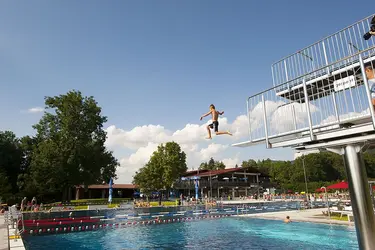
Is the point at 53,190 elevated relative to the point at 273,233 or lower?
elevated

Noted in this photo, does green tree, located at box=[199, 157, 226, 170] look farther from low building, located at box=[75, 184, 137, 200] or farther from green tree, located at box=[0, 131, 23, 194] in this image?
green tree, located at box=[0, 131, 23, 194]

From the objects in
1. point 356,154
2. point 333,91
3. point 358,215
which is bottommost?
point 358,215

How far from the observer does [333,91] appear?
5965 millimetres

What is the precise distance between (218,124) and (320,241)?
9.76 m

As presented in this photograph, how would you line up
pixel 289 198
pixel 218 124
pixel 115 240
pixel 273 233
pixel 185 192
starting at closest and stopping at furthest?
pixel 218 124 → pixel 115 240 → pixel 273 233 → pixel 289 198 → pixel 185 192

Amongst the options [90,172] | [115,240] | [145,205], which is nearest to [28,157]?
[90,172]

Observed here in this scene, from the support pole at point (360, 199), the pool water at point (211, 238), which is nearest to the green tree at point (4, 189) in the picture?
the pool water at point (211, 238)

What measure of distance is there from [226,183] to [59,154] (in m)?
35.3

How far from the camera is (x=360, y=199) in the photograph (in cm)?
498

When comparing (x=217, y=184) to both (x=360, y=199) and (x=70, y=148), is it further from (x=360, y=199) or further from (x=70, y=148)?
(x=360, y=199)

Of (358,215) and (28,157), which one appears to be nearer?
(358,215)

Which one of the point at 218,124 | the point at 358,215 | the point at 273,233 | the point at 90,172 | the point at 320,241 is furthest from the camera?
the point at 90,172

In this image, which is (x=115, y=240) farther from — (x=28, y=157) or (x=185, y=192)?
(x=185, y=192)

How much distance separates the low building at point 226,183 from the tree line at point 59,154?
20365mm
